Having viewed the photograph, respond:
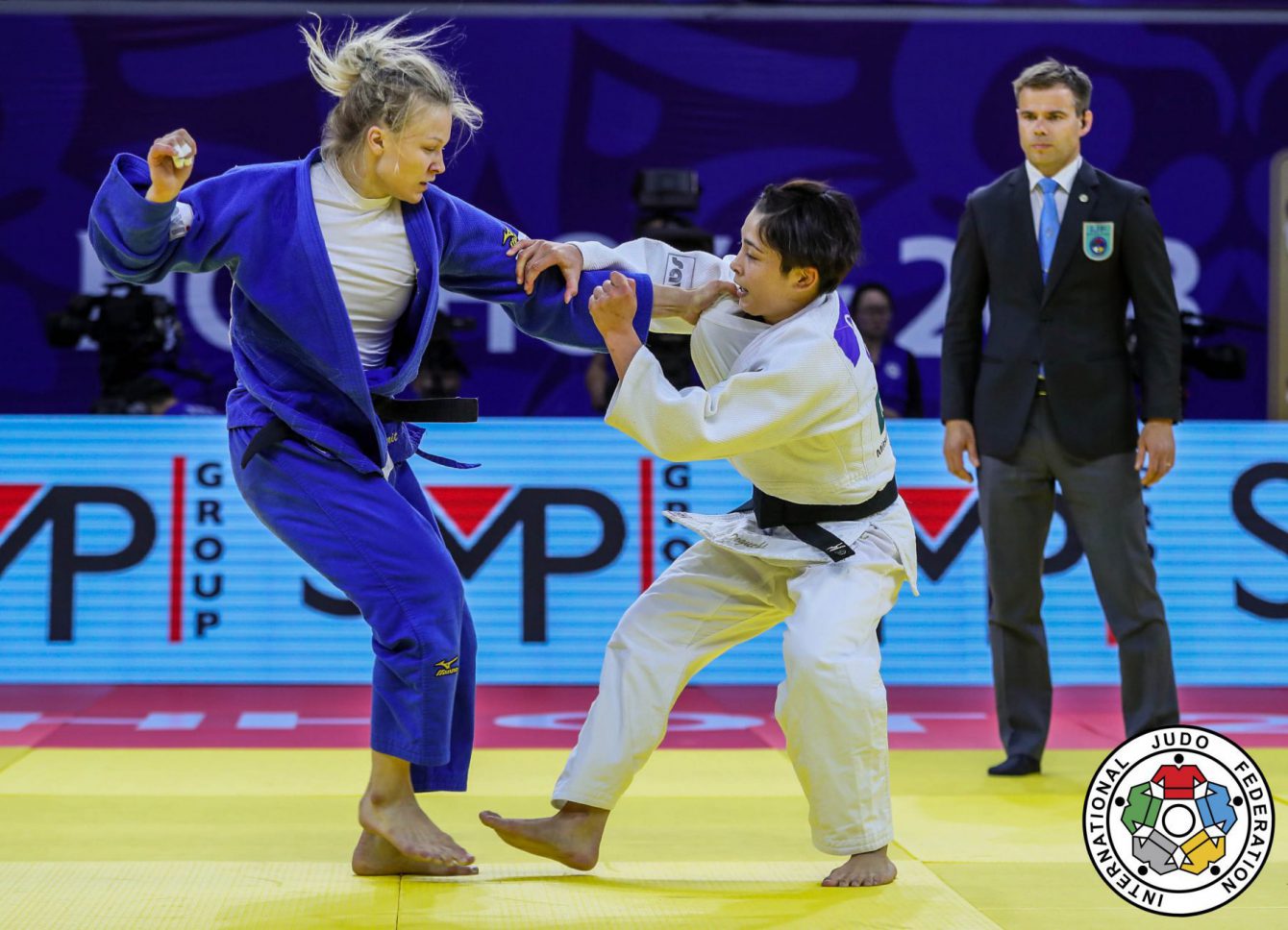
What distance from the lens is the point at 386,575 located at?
264cm

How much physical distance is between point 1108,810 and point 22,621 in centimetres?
388

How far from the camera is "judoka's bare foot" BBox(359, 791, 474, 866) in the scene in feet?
8.61

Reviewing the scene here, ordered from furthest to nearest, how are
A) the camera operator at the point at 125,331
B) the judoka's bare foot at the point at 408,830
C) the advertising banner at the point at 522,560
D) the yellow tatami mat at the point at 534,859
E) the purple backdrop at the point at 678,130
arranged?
the purple backdrop at the point at 678,130, the camera operator at the point at 125,331, the advertising banner at the point at 522,560, the judoka's bare foot at the point at 408,830, the yellow tatami mat at the point at 534,859

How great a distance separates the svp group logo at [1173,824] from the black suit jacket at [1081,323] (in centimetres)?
138

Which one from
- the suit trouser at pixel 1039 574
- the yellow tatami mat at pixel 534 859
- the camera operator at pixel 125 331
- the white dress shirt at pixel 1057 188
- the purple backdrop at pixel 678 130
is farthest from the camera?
the purple backdrop at pixel 678 130

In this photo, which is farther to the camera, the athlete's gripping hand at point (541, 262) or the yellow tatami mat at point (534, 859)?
the athlete's gripping hand at point (541, 262)

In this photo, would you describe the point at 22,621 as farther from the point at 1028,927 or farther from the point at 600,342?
the point at 1028,927

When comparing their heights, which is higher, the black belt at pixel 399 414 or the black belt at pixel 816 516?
the black belt at pixel 399 414

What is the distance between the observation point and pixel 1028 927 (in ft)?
7.78

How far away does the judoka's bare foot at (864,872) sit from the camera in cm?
264

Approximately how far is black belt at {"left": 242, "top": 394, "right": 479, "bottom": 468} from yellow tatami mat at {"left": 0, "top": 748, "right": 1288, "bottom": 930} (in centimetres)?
76

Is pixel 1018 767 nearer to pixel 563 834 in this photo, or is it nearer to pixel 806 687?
pixel 806 687

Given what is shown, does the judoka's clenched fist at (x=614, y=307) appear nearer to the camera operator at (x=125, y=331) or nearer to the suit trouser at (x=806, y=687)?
the suit trouser at (x=806, y=687)

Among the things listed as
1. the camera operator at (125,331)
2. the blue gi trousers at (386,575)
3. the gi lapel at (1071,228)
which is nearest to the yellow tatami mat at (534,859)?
the blue gi trousers at (386,575)
